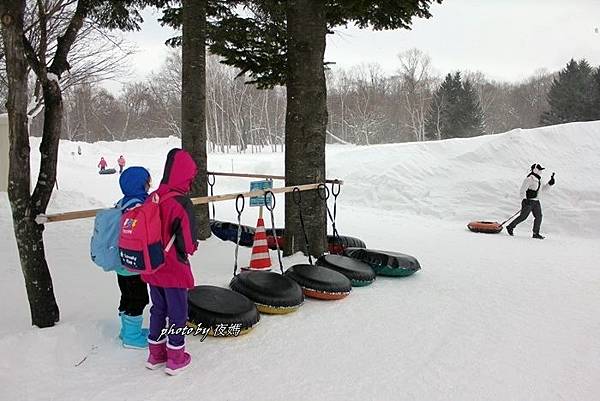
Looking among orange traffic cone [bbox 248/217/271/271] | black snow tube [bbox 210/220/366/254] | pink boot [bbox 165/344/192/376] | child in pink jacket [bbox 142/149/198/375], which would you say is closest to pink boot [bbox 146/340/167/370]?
child in pink jacket [bbox 142/149/198/375]

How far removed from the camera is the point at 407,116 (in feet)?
192

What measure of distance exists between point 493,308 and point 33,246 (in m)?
4.24

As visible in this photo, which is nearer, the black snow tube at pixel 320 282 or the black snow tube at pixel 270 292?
the black snow tube at pixel 270 292

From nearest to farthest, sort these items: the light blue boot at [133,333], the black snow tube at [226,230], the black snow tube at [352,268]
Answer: the light blue boot at [133,333] → the black snow tube at [352,268] → the black snow tube at [226,230]

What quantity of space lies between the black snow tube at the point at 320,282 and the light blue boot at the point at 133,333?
168 cm

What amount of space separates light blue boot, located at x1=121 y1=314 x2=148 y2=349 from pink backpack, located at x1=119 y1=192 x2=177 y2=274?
0.57 m

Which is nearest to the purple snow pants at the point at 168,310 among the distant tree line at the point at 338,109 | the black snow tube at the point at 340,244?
the black snow tube at the point at 340,244

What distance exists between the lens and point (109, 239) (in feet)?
11.2

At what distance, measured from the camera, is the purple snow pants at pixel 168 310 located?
3.29m

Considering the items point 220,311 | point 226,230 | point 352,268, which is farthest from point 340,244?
point 220,311

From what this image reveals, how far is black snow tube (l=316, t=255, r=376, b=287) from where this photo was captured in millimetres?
5090

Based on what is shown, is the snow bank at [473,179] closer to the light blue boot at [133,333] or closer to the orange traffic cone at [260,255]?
the orange traffic cone at [260,255]

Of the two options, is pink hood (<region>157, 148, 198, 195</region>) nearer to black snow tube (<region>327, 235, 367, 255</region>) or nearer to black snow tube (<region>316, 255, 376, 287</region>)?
black snow tube (<region>316, 255, 376, 287</region>)

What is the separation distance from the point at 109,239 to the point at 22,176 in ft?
2.87
